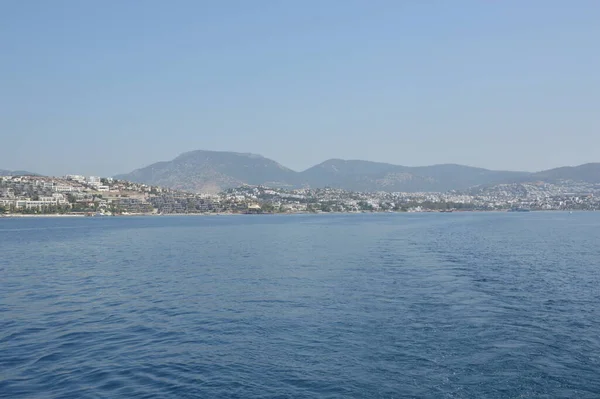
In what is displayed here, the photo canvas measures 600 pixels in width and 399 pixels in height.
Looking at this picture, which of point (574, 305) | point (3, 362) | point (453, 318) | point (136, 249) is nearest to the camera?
point (3, 362)

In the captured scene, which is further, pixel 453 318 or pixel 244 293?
pixel 244 293

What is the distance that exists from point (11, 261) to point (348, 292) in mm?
26283

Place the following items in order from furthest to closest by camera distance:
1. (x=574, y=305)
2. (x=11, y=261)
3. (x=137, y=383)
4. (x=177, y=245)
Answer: (x=177, y=245), (x=11, y=261), (x=574, y=305), (x=137, y=383)

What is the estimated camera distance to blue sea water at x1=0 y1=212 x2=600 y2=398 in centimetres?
1232

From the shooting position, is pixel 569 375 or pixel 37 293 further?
pixel 37 293

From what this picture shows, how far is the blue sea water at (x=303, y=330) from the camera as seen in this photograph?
12.3m

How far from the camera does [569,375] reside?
12.7m

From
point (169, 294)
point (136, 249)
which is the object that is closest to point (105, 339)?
point (169, 294)

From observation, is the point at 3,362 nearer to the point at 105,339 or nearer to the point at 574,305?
the point at 105,339

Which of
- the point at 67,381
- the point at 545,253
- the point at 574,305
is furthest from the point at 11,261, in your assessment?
the point at 545,253

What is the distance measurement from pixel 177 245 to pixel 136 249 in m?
4.60

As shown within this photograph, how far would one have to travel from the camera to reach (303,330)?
1689cm

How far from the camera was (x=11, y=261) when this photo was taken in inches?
1460

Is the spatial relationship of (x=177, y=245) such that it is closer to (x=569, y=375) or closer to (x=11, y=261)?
(x=11, y=261)
